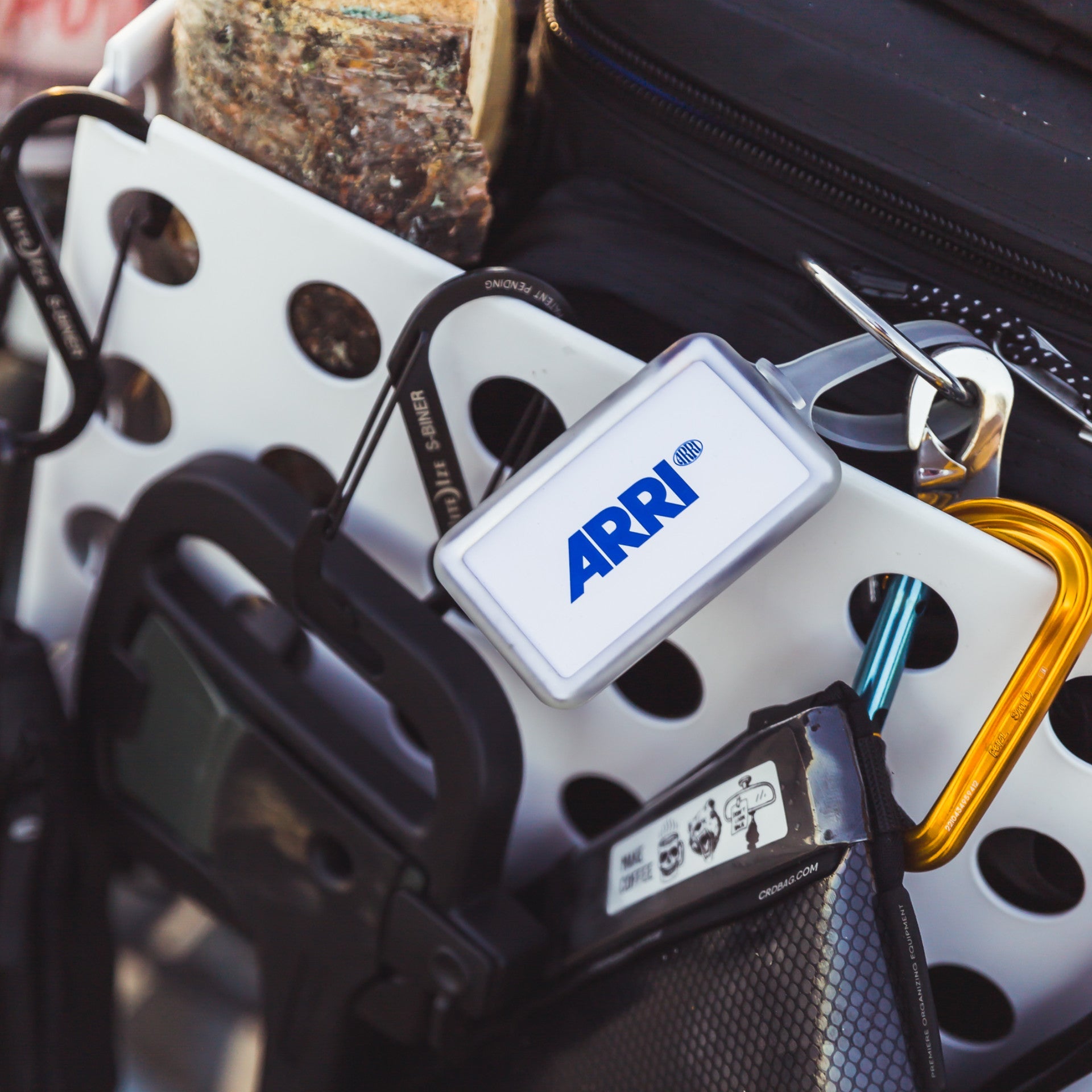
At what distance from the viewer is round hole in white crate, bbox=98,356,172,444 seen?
554mm

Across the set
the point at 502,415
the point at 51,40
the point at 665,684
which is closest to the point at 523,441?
the point at 502,415

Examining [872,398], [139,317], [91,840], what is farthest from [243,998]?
[872,398]

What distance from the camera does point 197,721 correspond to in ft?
1.66

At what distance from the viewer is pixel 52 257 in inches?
18.7

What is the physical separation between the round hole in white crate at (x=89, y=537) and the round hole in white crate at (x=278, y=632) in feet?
0.45

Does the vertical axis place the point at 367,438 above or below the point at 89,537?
above

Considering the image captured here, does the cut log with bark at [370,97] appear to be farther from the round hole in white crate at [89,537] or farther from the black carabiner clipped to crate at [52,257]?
the round hole in white crate at [89,537]

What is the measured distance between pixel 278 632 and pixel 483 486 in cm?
16

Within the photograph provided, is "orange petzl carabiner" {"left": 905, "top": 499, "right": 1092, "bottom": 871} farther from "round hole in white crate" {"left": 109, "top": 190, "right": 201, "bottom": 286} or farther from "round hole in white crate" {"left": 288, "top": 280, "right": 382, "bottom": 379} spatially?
"round hole in white crate" {"left": 109, "top": 190, "right": 201, "bottom": 286}

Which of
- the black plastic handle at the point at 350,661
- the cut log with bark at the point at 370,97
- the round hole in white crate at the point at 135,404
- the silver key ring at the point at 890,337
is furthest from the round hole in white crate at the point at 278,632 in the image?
the silver key ring at the point at 890,337

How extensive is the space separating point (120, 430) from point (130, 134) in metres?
0.20

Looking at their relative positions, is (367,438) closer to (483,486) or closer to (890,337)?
(483,486)

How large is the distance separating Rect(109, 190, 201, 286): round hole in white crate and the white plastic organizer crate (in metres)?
0.02

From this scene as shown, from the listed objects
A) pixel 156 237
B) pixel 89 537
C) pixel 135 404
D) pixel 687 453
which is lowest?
pixel 89 537
